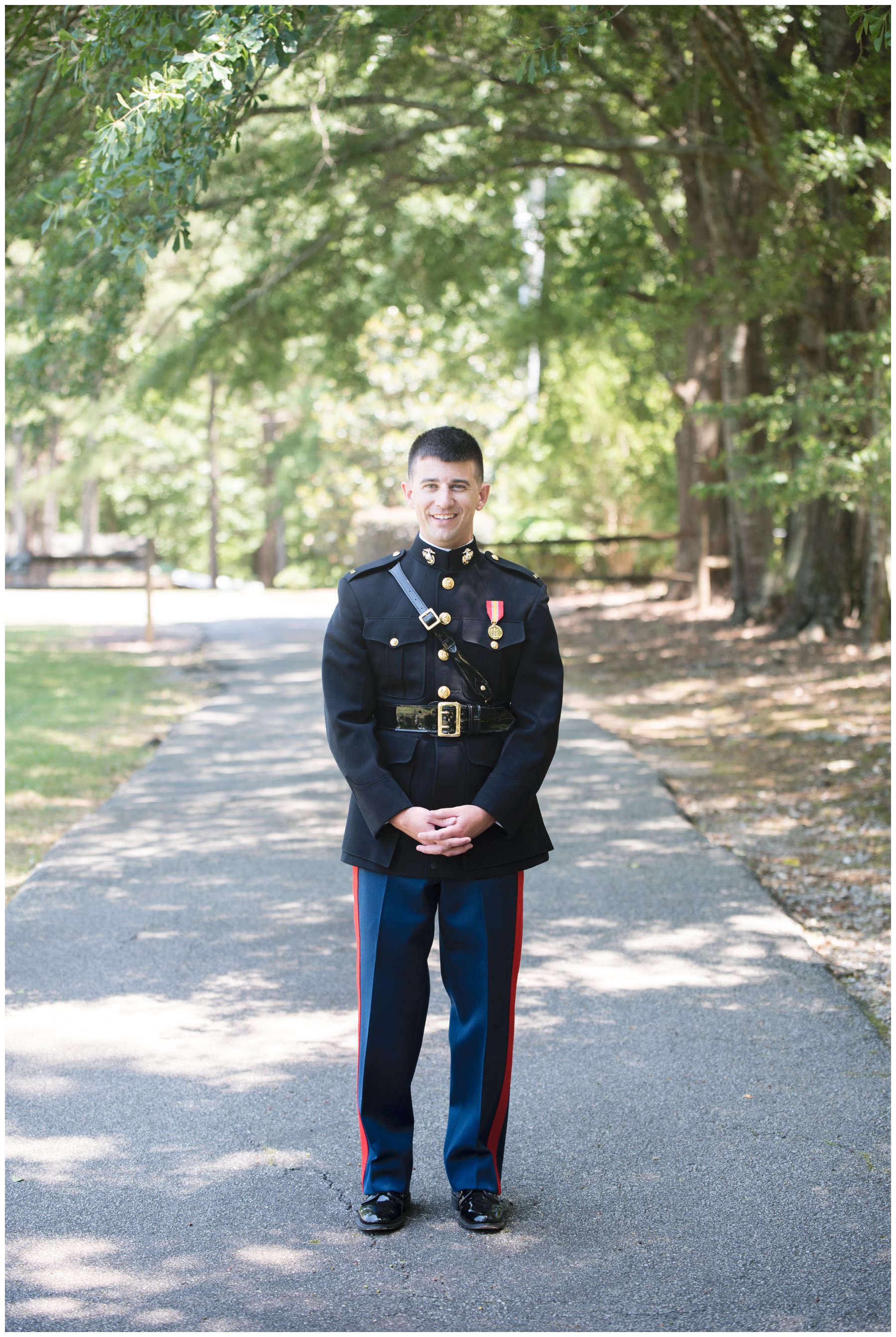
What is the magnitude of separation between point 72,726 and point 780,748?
6.44 metres

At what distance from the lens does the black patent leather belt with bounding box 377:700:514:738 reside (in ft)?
12.1

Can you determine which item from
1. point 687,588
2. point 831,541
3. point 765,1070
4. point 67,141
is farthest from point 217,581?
point 765,1070

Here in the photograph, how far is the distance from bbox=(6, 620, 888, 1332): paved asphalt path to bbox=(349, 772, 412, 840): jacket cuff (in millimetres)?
1103

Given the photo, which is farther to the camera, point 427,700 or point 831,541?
point 831,541

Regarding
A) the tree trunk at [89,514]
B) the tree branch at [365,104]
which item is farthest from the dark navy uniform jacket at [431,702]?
the tree trunk at [89,514]

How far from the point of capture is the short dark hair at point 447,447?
142 inches

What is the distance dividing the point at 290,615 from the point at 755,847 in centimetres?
1863

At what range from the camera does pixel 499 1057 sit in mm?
3693

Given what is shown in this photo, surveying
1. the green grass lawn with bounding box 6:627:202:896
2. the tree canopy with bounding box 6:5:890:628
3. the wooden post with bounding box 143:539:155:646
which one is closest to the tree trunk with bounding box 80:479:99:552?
the tree canopy with bounding box 6:5:890:628

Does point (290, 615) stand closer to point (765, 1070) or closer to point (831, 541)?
point (831, 541)

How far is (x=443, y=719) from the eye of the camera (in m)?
3.68

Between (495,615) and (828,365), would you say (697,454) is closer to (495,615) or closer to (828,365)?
(828,365)

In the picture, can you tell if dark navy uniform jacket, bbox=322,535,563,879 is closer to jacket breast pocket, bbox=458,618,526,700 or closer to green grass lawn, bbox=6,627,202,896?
jacket breast pocket, bbox=458,618,526,700

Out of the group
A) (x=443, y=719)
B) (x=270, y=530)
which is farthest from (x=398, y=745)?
(x=270, y=530)
